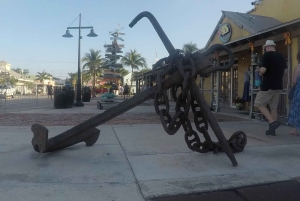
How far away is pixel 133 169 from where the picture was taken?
339 centimetres

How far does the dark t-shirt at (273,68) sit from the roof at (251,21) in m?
4.84

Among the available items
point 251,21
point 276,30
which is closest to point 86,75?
point 251,21

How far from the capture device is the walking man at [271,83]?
5387 mm

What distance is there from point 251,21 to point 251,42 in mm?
3322

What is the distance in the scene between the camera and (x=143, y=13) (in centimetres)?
395

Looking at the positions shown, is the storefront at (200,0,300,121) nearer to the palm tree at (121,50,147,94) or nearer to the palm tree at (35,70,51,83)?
the palm tree at (121,50,147,94)

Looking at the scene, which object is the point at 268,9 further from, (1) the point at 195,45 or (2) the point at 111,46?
(1) the point at 195,45

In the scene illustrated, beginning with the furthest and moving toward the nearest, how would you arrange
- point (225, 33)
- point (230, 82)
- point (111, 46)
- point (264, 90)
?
point (111, 46), point (230, 82), point (225, 33), point (264, 90)

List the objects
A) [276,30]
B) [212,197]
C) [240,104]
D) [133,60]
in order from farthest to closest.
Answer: [133,60], [240,104], [276,30], [212,197]

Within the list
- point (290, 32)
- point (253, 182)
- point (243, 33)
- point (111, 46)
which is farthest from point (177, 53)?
point (111, 46)

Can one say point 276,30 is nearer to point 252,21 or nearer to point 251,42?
point 251,42

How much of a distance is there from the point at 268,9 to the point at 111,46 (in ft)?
32.9

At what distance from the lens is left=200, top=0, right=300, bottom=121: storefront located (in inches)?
298

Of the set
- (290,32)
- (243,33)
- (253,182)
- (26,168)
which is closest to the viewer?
(253,182)
